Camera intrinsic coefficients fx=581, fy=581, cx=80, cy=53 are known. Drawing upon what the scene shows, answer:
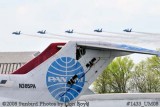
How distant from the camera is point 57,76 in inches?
945

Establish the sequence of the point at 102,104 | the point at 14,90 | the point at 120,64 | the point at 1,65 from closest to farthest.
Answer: the point at 14,90
the point at 102,104
the point at 1,65
the point at 120,64

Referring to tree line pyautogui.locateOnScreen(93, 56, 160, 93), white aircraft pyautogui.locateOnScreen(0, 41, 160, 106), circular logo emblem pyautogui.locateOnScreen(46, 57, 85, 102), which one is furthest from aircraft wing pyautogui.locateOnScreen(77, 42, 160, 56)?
tree line pyautogui.locateOnScreen(93, 56, 160, 93)

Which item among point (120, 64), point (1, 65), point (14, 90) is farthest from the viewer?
point (120, 64)

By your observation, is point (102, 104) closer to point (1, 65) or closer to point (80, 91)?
point (80, 91)

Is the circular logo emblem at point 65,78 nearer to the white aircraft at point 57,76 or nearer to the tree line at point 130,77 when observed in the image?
the white aircraft at point 57,76

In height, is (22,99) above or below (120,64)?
above

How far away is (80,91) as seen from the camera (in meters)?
24.5

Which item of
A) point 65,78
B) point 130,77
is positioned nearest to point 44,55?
point 65,78

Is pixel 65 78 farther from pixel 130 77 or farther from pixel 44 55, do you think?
pixel 130 77

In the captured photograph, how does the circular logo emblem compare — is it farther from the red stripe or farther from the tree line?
the tree line

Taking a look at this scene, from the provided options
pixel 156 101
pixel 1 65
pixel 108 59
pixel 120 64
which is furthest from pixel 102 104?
pixel 120 64

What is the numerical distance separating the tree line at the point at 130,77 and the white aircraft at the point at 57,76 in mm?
72757

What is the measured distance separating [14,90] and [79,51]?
3.16 meters

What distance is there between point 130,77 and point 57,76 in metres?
79.2
